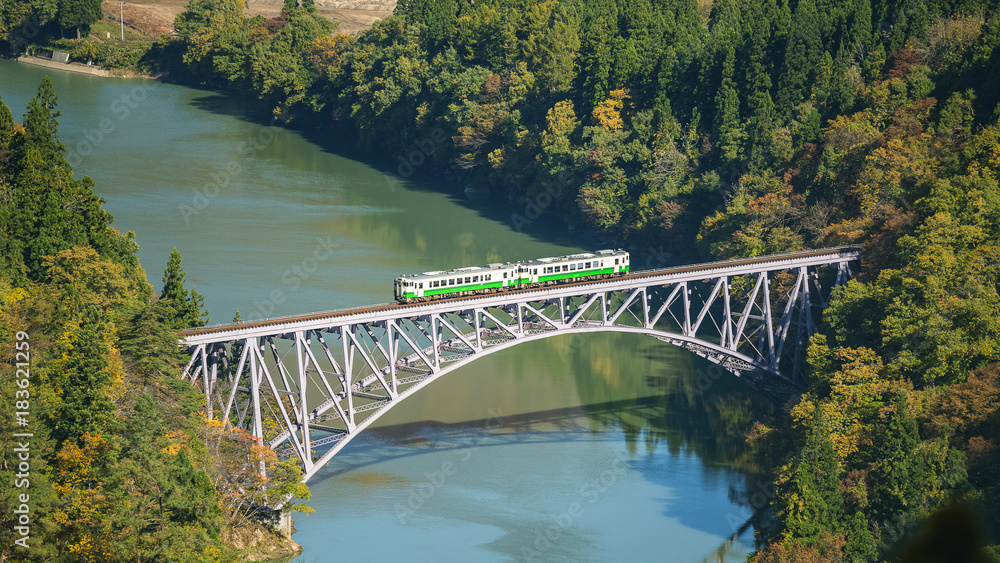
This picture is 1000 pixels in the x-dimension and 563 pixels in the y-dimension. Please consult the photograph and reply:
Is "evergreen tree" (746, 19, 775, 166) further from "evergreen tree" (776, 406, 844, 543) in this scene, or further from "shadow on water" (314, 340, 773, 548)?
"evergreen tree" (776, 406, 844, 543)

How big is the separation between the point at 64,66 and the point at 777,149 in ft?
339

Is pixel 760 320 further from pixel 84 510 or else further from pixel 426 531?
pixel 84 510

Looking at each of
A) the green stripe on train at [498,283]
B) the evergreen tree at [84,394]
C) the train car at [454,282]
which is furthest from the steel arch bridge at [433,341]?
the evergreen tree at [84,394]

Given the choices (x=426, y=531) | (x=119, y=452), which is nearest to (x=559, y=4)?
(x=426, y=531)

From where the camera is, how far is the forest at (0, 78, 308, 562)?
55.3 meters

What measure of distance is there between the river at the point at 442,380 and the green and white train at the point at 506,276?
31.1 ft

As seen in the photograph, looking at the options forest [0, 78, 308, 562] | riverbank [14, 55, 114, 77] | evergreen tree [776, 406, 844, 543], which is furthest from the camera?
riverbank [14, 55, 114, 77]

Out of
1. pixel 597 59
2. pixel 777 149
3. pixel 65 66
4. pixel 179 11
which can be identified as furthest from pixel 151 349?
pixel 179 11

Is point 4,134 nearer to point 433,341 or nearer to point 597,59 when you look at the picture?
point 433,341

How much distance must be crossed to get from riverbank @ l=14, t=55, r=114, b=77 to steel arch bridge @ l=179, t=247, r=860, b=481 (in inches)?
3604

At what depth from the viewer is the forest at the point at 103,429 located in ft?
182

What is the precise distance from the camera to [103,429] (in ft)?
194

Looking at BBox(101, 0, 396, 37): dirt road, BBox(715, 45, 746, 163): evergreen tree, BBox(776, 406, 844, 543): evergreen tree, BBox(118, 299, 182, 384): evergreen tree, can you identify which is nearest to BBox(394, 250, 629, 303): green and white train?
BBox(118, 299, 182, 384): evergreen tree

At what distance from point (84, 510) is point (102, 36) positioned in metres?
134
